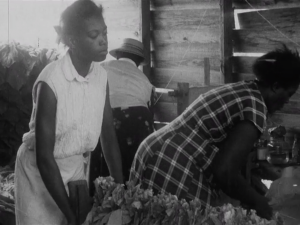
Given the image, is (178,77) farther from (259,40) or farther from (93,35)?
(93,35)

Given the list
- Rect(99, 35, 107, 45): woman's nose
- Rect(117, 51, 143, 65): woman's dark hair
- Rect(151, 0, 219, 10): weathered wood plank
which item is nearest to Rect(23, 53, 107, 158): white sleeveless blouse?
Rect(99, 35, 107, 45): woman's nose

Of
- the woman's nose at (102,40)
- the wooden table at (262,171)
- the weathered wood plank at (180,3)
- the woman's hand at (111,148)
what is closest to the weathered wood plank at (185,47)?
the weathered wood plank at (180,3)

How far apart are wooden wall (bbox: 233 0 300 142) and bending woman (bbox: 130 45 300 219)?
52 cm

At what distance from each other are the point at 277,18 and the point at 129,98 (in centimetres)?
75

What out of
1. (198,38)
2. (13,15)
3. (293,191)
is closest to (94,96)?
(13,15)

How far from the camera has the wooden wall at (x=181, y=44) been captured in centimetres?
225

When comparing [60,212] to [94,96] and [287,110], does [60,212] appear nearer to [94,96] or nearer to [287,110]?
[94,96]

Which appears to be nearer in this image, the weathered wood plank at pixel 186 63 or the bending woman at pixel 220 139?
the bending woman at pixel 220 139

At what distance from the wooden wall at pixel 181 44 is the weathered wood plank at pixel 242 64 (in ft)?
0.43

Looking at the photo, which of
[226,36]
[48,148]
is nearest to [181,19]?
[226,36]

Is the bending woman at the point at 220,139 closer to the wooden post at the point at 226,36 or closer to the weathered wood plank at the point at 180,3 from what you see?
the wooden post at the point at 226,36

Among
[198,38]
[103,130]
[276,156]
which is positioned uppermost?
[198,38]

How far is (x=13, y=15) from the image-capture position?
65.2 inches

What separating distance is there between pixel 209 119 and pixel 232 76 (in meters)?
0.76
